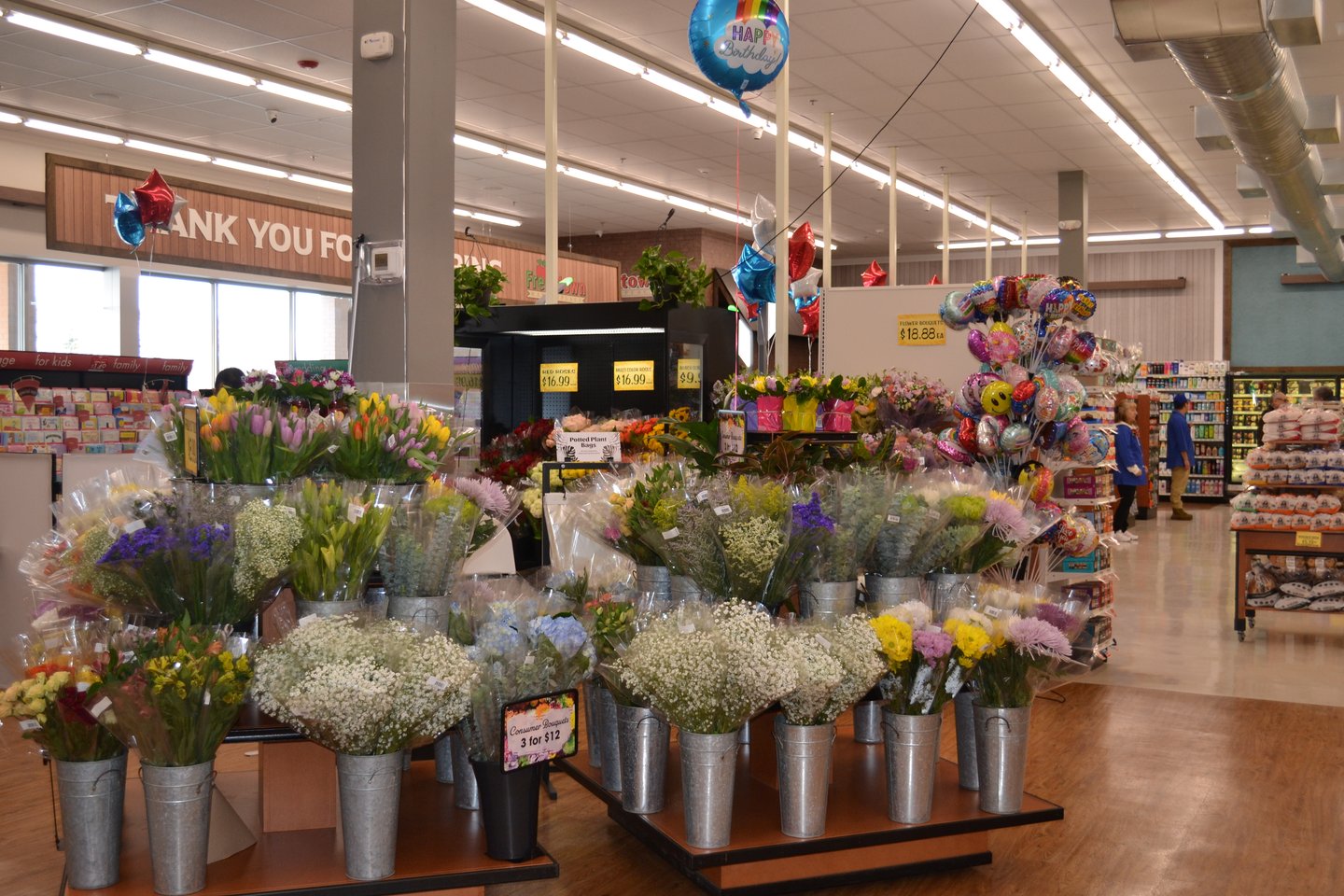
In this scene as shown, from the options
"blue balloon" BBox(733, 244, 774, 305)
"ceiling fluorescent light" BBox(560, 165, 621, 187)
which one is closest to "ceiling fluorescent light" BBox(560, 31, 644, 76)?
"blue balloon" BBox(733, 244, 774, 305)

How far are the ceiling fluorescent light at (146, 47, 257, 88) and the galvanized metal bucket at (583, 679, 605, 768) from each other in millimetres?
7860

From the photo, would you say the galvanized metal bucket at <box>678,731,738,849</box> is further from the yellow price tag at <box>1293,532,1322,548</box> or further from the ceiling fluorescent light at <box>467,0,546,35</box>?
the ceiling fluorescent light at <box>467,0,546,35</box>

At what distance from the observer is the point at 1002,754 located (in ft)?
11.2

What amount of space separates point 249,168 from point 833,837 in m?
12.5

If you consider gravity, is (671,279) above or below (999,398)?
above

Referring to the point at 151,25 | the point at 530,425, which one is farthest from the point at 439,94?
the point at 151,25

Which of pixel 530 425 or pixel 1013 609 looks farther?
pixel 530 425

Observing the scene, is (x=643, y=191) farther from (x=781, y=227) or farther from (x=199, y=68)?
(x=781, y=227)

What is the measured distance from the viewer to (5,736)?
4969mm

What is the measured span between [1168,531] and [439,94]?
40.4ft

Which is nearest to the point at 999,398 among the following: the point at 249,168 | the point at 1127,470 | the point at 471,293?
the point at 471,293

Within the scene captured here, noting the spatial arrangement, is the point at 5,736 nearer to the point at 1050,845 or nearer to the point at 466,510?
the point at 466,510

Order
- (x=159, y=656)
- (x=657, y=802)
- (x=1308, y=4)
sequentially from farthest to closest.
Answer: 1. (x=1308, y=4)
2. (x=657, y=802)
3. (x=159, y=656)

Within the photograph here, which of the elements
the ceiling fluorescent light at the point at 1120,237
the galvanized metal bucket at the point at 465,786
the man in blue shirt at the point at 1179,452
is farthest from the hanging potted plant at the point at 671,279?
the ceiling fluorescent light at the point at 1120,237
